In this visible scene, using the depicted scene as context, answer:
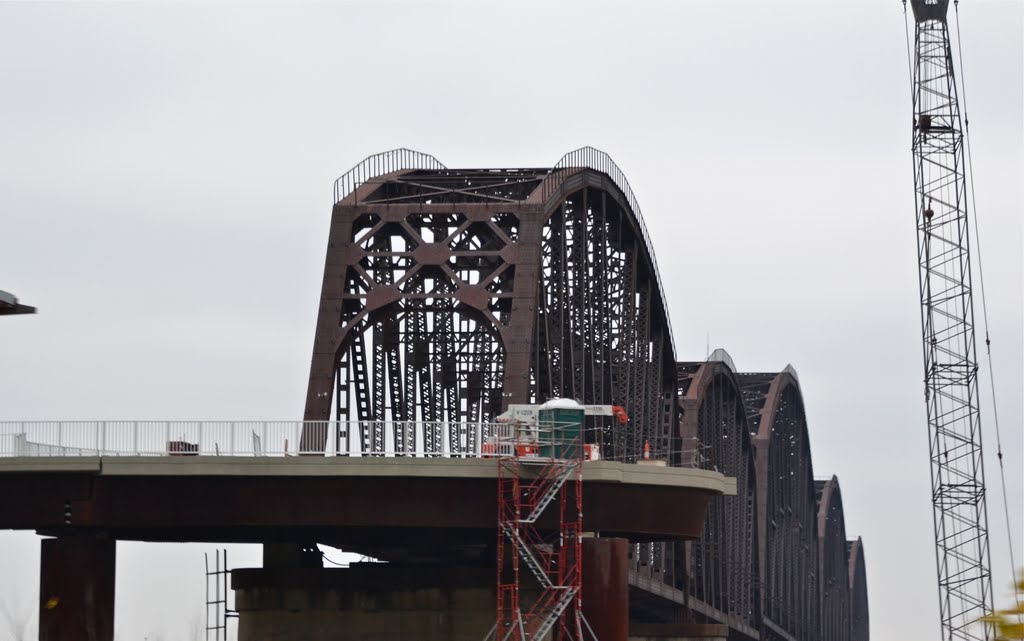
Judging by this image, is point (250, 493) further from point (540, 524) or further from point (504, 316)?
point (504, 316)

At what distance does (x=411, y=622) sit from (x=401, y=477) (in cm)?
735

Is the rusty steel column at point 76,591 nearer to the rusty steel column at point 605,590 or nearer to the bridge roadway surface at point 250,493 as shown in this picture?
the bridge roadway surface at point 250,493

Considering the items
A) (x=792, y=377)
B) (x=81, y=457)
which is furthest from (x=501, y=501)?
(x=792, y=377)

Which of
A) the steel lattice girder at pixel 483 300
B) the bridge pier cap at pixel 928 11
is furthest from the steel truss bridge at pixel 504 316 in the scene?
the bridge pier cap at pixel 928 11

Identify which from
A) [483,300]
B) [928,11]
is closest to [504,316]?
[483,300]

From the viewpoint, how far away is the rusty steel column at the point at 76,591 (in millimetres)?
62156

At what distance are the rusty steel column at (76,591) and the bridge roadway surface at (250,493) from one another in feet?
2.38

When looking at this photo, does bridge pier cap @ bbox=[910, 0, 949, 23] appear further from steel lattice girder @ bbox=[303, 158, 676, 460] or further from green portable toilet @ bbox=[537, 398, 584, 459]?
green portable toilet @ bbox=[537, 398, 584, 459]

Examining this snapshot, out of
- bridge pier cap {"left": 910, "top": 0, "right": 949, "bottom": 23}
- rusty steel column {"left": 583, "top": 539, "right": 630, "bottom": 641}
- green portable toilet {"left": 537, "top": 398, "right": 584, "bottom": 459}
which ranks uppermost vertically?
bridge pier cap {"left": 910, "top": 0, "right": 949, "bottom": 23}

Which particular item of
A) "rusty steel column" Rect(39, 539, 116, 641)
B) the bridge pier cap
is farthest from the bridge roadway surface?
the bridge pier cap

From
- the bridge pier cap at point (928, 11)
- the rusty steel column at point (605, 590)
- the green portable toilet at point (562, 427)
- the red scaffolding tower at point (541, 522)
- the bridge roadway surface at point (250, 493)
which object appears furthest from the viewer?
the bridge pier cap at point (928, 11)

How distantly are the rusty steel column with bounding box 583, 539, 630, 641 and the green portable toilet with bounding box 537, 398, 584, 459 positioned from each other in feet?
11.3

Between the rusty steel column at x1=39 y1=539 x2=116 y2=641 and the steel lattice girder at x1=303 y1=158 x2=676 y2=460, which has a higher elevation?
the steel lattice girder at x1=303 y1=158 x2=676 y2=460

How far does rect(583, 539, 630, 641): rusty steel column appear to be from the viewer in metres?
65.6
